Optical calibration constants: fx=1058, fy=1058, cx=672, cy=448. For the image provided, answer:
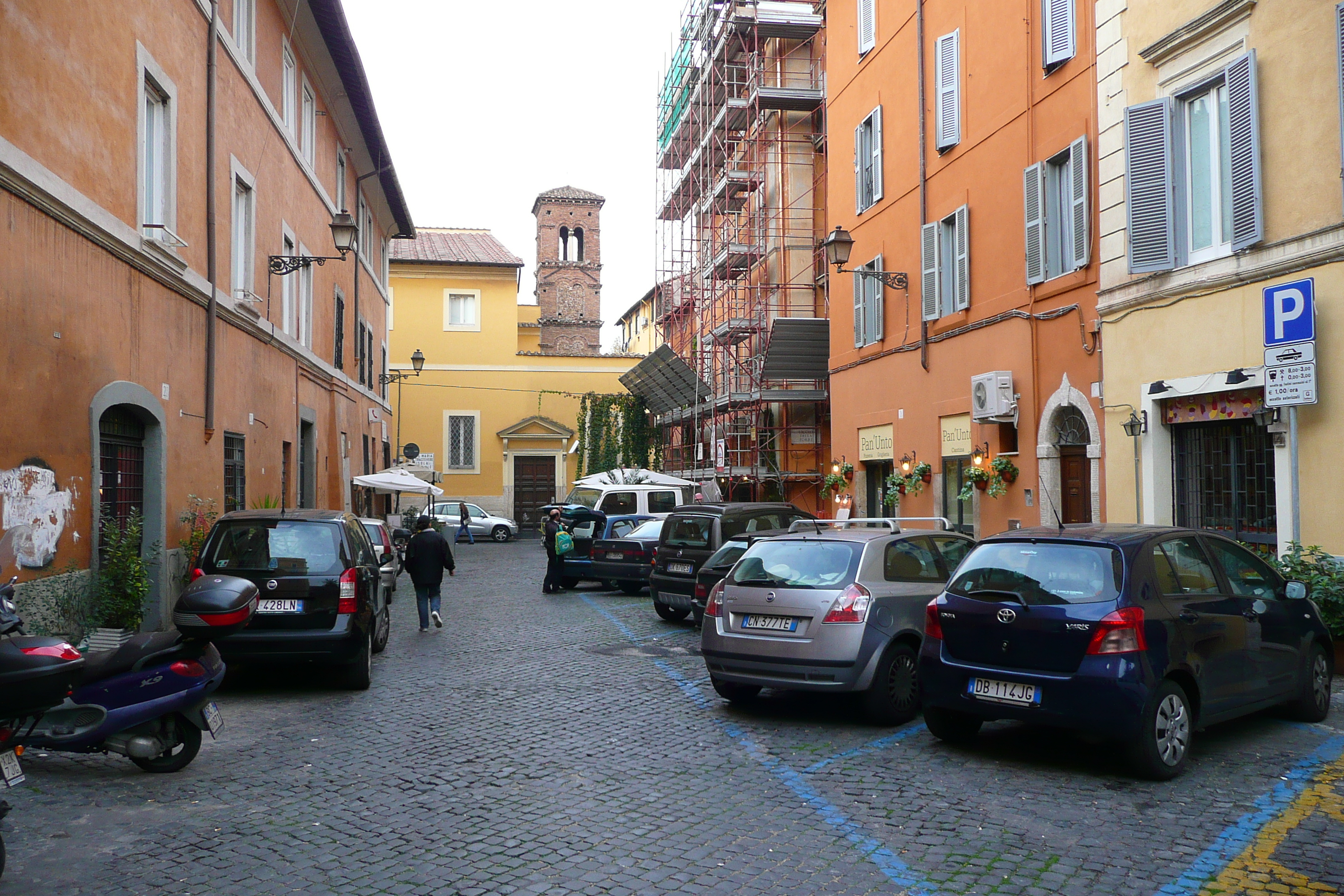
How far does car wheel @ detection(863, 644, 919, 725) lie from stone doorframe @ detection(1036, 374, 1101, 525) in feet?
20.3

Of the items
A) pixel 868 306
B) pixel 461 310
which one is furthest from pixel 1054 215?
pixel 461 310

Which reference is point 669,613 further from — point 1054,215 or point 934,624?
point 934,624

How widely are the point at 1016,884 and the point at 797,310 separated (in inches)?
907

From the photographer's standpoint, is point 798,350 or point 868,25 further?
point 798,350

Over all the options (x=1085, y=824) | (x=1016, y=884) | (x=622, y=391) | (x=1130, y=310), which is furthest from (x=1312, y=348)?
(x=622, y=391)

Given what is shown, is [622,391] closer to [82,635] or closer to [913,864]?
[82,635]

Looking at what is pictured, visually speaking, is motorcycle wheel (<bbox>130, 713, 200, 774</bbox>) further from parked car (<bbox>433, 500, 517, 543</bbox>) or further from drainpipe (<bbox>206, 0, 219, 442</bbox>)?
parked car (<bbox>433, 500, 517, 543</bbox>)

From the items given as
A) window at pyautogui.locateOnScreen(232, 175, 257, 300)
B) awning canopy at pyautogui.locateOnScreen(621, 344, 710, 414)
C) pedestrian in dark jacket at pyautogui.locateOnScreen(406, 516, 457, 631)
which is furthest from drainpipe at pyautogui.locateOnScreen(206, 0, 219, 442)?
awning canopy at pyautogui.locateOnScreen(621, 344, 710, 414)

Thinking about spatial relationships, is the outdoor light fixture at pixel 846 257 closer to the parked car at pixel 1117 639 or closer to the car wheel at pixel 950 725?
the parked car at pixel 1117 639

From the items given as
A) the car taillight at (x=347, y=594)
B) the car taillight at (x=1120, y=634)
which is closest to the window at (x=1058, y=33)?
the car taillight at (x=1120, y=634)

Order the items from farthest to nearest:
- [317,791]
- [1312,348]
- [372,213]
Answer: [372,213], [1312,348], [317,791]

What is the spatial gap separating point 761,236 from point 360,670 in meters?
20.8

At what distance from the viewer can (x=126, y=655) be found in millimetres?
6344

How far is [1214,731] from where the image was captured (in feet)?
24.6
